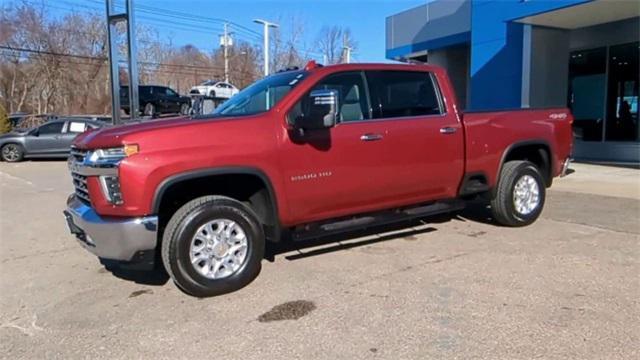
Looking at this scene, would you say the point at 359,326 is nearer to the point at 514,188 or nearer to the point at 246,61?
the point at 514,188

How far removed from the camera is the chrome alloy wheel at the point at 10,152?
19.8 metres

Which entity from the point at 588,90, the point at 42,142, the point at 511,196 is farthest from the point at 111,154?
the point at 42,142

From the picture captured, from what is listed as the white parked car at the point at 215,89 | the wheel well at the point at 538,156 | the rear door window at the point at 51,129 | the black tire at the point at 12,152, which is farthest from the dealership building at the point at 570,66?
the white parked car at the point at 215,89

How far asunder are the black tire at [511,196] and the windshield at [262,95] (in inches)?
115

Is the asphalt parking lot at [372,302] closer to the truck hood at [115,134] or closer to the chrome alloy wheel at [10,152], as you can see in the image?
the truck hood at [115,134]

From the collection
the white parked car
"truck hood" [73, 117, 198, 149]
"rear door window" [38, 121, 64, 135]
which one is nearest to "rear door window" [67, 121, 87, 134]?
"rear door window" [38, 121, 64, 135]

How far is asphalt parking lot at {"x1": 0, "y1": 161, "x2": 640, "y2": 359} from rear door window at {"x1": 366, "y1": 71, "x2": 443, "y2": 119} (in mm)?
1485

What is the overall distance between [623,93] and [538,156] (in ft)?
33.6

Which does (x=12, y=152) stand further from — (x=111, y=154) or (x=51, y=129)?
(x=111, y=154)

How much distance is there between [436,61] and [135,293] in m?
19.7

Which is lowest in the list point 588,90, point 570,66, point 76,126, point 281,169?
point 281,169

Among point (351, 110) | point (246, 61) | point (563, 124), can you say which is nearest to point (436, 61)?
point (563, 124)

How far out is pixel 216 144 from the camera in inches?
180

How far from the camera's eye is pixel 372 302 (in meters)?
4.42
